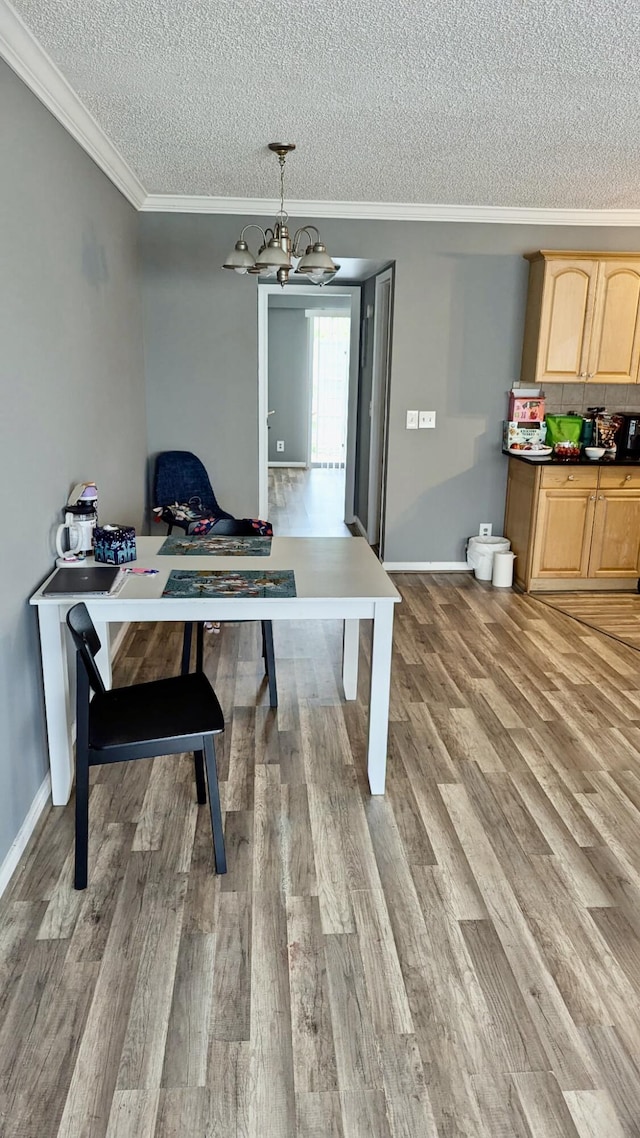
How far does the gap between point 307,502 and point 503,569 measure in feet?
11.8

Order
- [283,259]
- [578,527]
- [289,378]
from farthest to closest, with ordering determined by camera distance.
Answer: [289,378] < [578,527] < [283,259]

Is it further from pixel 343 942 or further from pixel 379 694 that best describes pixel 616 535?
pixel 343 942

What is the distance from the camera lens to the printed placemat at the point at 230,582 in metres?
2.74

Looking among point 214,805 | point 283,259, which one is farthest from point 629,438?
point 214,805

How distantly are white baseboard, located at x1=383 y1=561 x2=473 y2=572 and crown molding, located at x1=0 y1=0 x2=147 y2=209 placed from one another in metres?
3.11

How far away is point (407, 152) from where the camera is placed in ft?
12.5

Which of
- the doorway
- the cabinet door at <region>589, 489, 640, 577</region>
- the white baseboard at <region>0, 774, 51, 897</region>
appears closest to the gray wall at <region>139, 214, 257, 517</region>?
the cabinet door at <region>589, 489, 640, 577</region>

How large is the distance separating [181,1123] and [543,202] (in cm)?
506

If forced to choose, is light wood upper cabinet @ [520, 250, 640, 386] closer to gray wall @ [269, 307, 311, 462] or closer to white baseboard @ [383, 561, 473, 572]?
white baseboard @ [383, 561, 473, 572]

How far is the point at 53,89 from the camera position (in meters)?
2.87

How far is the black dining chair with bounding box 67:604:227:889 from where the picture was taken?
7.44 feet

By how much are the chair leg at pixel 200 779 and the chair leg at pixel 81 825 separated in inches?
20.3

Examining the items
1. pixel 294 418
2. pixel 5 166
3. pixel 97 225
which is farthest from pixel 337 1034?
pixel 294 418

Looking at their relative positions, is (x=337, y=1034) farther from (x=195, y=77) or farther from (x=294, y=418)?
(x=294, y=418)
